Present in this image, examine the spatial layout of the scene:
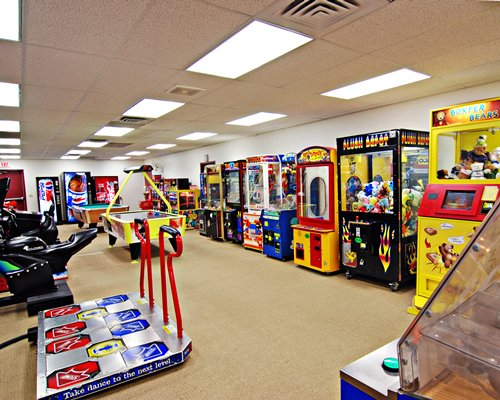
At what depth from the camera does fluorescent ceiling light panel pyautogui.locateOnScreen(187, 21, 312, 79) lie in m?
2.65

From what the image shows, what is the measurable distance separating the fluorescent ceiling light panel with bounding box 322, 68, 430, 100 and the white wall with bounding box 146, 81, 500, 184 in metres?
0.92

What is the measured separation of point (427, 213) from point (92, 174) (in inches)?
539

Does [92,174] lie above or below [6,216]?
above

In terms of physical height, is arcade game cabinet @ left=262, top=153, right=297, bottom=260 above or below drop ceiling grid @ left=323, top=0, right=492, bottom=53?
below

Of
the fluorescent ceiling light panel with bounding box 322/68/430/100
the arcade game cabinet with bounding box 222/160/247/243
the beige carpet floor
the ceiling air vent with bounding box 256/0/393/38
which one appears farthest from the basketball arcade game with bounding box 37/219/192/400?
the arcade game cabinet with bounding box 222/160/247/243

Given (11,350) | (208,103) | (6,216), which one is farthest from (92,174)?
(11,350)

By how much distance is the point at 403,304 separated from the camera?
370 cm

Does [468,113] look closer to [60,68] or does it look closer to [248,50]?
[248,50]

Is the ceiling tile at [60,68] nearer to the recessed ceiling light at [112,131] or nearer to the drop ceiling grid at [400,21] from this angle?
the drop ceiling grid at [400,21]

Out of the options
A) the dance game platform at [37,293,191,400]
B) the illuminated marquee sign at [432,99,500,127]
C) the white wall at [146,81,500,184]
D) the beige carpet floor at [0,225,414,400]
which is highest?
the white wall at [146,81,500,184]

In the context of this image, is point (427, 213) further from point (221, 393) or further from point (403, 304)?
point (221, 393)

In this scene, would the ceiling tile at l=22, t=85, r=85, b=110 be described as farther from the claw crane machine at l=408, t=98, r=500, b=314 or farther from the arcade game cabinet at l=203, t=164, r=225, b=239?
the claw crane machine at l=408, t=98, r=500, b=314

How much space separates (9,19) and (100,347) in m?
2.59

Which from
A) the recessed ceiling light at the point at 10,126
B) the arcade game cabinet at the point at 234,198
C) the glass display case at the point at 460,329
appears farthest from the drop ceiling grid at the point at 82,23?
the arcade game cabinet at the point at 234,198
